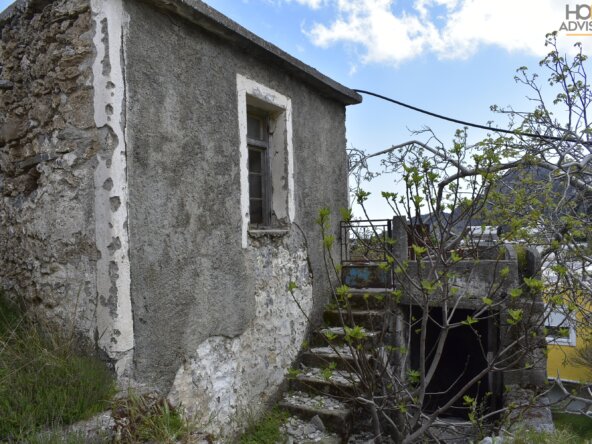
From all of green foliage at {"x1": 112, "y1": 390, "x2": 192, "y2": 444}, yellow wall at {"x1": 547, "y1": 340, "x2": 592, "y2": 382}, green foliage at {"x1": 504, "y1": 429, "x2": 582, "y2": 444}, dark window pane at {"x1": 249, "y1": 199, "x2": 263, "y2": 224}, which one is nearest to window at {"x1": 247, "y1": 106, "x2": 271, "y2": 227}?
dark window pane at {"x1": 249, "y1": 199, "x2": 263, "y2": 224}

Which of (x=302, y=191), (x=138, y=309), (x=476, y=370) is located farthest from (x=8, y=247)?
(x=476, y=370)

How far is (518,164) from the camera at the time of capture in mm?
6082

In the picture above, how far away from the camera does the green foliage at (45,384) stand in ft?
7.32

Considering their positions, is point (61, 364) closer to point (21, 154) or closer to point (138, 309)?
point (138, 309)

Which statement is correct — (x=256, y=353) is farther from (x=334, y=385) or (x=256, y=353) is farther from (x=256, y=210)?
(x=256, y=210)

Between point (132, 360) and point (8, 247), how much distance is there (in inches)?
65.1

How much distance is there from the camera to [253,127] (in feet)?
16.0

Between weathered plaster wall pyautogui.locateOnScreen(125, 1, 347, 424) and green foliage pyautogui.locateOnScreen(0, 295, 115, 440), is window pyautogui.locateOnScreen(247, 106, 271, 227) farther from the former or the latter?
green foliage pyautogui.locateOnScreen(0, 295, 115, 440)

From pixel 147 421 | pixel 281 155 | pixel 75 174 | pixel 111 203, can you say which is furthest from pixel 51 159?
pixel 281 155

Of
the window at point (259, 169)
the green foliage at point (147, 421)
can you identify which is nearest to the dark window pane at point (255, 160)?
the window at point (259, 169)

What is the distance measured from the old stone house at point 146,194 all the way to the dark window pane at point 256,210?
0.32m

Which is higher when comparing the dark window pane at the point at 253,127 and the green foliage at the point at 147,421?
the dark window pane at the point at 253,127

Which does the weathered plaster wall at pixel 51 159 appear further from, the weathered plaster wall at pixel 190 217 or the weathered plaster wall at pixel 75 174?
the weathered plaster wall at pixel 190 217

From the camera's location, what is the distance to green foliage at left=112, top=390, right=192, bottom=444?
2.27 metres
